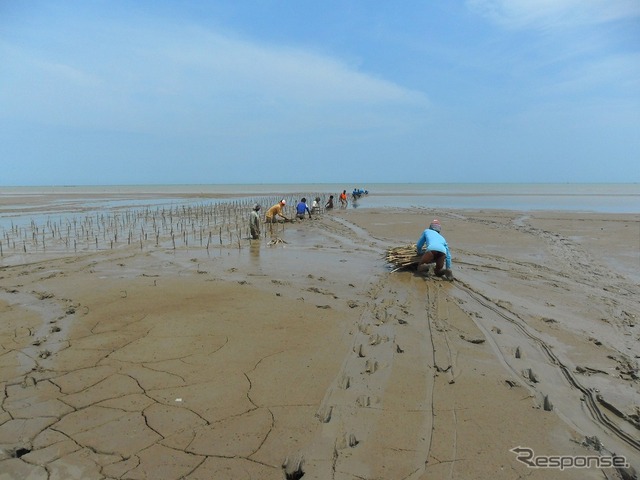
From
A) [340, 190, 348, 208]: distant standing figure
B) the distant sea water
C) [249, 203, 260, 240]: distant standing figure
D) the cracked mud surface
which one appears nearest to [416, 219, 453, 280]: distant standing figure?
the cracked mud surface

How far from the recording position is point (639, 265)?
1088cm

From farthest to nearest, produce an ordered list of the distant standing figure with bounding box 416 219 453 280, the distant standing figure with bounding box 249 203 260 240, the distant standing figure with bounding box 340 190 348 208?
the distant standing figure with bounding box 340 190 348 208 → the distant standing figure with bounding box 249 203 260 240 → the distant standing figure with bounding box 416 219 453 280

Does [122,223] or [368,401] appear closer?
[368,401]

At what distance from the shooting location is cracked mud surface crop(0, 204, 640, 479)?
122 inches

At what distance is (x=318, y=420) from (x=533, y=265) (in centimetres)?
934

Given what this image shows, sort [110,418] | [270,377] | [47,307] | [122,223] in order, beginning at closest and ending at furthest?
[110,418] → [270,377] → [47,307] → [122,223]

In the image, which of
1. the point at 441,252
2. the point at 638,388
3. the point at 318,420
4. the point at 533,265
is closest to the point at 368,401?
the point at 318,420

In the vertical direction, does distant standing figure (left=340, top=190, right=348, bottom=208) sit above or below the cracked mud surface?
above

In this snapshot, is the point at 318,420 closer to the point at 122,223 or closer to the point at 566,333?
the point at 566,333

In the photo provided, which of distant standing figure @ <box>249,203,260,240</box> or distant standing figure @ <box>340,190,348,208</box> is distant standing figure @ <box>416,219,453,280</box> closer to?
distant standing figure @ <box>249,203,260,240</box>

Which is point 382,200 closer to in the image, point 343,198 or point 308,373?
point 343,198

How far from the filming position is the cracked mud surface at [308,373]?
311 centimetres

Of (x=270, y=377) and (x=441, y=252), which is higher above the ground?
(x=441, y=252)

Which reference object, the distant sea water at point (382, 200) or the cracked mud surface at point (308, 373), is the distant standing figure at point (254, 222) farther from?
the distant sea water at point (382, 200)
